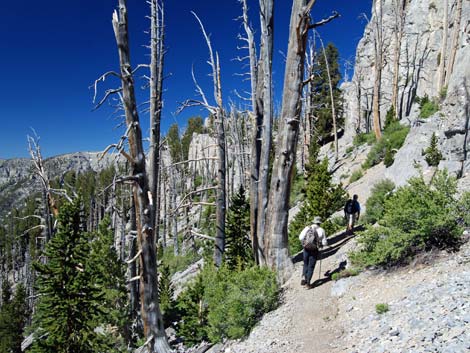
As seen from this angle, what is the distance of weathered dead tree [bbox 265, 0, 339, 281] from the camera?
828 centimetres

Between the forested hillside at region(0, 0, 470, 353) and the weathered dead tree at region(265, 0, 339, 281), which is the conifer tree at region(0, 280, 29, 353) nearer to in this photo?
the forested hillside at region(0, 0, 470, 353)

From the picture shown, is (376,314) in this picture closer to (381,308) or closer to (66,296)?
(381,308)

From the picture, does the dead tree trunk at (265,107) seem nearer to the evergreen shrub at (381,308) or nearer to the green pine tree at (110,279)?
the evergreen shrub at (381,308)

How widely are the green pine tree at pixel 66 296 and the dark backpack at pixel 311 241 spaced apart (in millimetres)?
6352

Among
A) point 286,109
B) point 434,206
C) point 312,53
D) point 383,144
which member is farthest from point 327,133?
point 434,206

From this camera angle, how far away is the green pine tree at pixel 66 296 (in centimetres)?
918

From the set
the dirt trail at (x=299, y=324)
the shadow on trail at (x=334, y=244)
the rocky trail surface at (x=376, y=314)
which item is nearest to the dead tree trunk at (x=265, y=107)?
the shadow on trail at (x=334, y=244)

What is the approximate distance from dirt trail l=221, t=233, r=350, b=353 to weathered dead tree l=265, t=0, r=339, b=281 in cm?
75

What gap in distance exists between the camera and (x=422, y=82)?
1083 inches

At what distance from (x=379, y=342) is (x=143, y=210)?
450 centimetres

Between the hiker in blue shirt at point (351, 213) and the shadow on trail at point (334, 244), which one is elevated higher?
the hiker in blue shirt at point (351, 213)

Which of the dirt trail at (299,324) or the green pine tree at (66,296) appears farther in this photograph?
the green pine tree at (66,296)

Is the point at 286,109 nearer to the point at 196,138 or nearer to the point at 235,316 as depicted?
the point at 235,316

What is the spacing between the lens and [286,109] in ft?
27.7
